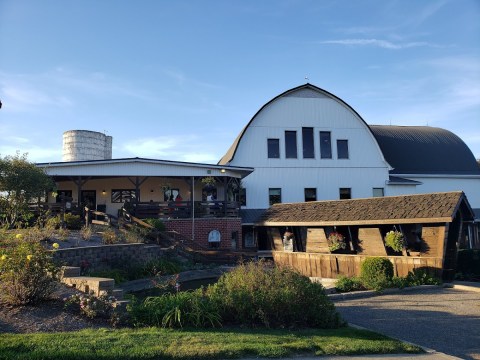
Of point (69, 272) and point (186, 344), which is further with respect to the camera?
point (69, 272)

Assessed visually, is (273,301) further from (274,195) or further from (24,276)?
(274,195)

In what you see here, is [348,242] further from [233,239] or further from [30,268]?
[30,268]

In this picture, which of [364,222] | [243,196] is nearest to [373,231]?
[364,222]

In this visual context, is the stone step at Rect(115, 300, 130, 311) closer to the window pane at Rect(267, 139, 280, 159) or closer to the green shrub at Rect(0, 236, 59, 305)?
the green shrub at Rect(0, 236, 59, 305)

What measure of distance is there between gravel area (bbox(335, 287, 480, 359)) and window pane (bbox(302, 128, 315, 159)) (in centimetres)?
1774

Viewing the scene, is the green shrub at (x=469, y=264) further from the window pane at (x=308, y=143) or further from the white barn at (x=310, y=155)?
the window pane at (x=308, y=143)

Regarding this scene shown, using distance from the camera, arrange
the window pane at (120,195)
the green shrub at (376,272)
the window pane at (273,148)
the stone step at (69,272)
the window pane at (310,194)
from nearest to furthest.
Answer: the stone step at (69,272) → the green shrub at (376,272) → the window pane at (120,195) → the window pane at (273,148) → the window pane at (310,194)

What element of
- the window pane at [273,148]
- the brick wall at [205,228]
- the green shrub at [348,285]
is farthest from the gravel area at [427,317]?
the window pane at [273,148]

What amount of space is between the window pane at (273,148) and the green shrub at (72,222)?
14.0 metres

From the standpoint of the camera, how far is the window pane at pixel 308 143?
30.3 meters

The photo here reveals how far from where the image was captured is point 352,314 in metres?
10.0

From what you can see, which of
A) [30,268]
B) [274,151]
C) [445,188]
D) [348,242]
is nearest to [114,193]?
[274,151]

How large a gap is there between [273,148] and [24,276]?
23.7m

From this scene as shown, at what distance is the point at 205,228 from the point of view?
22.6 meters
